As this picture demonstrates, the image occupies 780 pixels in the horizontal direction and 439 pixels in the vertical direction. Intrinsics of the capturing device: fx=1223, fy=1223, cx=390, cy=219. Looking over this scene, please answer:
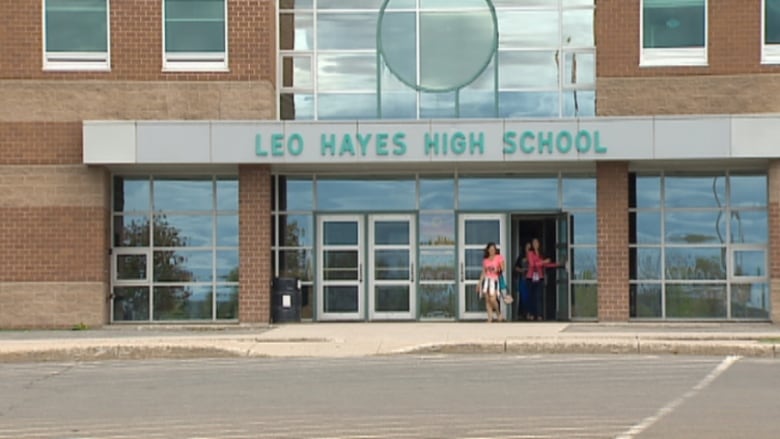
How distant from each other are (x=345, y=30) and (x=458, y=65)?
8.03 ft

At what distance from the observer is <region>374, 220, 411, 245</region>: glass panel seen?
25.1 meters

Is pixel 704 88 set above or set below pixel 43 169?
above

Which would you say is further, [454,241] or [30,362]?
[454,241]

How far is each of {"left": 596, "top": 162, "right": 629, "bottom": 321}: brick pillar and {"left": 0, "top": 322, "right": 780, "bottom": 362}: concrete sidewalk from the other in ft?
3.95

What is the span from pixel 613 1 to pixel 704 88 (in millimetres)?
2448

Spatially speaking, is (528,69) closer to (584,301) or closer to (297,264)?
(584,301)

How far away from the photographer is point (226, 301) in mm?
24766

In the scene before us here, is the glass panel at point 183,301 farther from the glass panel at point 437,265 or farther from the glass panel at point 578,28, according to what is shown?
the glass panel at point 578,28

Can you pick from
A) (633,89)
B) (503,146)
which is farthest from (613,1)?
(503,146)

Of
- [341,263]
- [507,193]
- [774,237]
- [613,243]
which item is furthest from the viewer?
[341,263]

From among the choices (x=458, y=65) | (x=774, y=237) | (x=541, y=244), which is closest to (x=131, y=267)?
(x=458, y=65)

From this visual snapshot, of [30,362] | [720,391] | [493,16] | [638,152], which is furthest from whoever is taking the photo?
[493,16]

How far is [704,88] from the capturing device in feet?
77.9

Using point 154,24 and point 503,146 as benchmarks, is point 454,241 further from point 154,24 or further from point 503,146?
point 154,24
